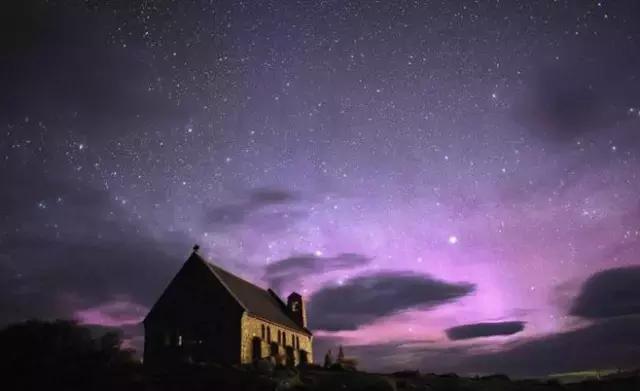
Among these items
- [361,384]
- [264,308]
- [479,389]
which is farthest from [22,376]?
[479,389]

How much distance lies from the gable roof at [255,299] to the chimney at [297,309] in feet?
2.41

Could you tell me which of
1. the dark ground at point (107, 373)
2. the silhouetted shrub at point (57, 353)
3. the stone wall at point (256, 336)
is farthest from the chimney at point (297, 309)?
the silhouetted shrub at point (57, 353)

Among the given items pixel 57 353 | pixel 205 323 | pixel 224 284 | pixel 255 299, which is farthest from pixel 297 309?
pixel 57 353

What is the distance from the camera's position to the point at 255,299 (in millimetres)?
57094

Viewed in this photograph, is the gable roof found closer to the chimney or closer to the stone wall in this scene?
the stone wall

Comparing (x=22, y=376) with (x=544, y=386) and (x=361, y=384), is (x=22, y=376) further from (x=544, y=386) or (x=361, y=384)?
(x=544, y=386)

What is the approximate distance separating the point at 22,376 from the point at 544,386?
125 feet

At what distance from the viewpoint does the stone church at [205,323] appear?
46594 mm

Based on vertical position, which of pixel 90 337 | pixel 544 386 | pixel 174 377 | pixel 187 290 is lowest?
pixel 544 386

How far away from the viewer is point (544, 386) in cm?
4419

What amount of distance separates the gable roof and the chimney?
2.41ft

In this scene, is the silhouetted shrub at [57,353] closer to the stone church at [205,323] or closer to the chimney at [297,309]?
the stone church at [205,323]

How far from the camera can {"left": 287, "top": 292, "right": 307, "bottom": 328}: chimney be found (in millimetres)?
67875

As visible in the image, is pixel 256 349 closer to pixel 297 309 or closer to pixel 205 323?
pixel 205 323
